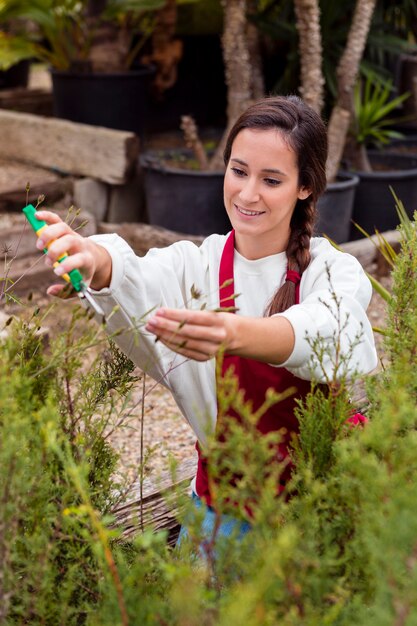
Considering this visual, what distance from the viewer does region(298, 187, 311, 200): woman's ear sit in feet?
6.43

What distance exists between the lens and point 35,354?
4.30 ft

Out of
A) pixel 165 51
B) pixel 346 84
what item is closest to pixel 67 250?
pixel 346 84

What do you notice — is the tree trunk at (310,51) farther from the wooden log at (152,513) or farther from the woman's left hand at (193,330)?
the woman's left hand at (193,330)

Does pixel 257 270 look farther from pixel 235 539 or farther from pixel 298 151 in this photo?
pixel 235 539

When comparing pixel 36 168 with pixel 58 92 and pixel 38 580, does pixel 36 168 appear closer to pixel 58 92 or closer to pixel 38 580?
pixel 58 92

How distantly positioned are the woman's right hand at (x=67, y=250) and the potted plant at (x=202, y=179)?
10.0ft

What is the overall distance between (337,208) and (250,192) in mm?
2822

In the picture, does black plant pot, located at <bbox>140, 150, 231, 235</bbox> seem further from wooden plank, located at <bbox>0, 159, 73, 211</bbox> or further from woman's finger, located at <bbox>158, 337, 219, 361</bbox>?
woman's finger, located at <bbox>158, 337, 219, 361</bbox>

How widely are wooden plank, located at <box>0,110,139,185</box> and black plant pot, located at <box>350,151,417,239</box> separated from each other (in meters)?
1.34

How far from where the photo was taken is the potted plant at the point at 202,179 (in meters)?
4.62

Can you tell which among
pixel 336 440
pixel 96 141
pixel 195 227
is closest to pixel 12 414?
pixel 336 440

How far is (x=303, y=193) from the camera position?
1974 mm

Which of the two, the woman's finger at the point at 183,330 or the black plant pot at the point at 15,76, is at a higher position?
the black plant pot at the point at 15,76

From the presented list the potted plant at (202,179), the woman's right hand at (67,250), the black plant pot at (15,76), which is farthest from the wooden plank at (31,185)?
the woman's right hand at (67,250)
